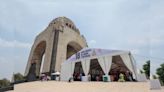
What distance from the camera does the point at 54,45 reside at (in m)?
28.3

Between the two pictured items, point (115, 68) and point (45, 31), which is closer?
point (115, 68)

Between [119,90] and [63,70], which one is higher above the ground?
[63,70]

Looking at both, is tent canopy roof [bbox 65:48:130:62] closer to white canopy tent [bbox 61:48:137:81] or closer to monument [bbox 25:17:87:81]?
white canopy tent [bbox 61:48:137:81]

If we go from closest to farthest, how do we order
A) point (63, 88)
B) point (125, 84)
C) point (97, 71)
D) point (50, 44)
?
point (63, 88), point (125, 84), point (97, 71), point (50, 44)

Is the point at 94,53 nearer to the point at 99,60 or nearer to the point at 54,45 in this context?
the point at 99,60

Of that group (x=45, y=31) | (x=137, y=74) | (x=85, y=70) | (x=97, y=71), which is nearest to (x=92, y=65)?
(x=97, y=71)

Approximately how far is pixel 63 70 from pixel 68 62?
35.7 inches

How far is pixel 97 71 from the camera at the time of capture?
1823 centimetres

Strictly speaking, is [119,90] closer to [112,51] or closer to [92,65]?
[112,51]

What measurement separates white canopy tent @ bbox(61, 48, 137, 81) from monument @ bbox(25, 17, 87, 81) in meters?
7.20

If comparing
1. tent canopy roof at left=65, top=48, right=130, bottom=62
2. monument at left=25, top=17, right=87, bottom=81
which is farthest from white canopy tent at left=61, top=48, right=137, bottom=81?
monument at left=25, top=17, right=87, bottom=81

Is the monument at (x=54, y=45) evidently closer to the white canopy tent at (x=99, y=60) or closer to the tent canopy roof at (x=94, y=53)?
the white canopy tent at (x=99, y=60)

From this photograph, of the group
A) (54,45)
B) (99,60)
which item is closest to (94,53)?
A: (99,60)

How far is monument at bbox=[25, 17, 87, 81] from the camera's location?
88.8ft
